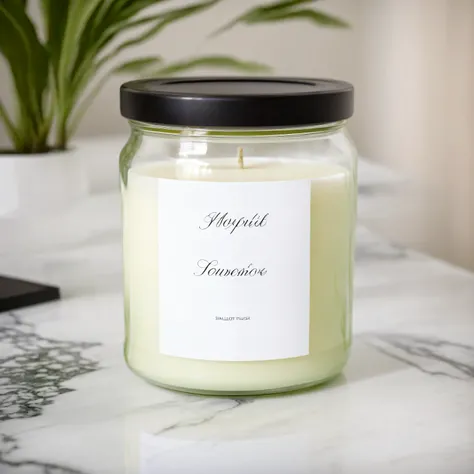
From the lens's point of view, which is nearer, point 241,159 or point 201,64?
point 241,159

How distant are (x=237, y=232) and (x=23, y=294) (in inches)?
11.4

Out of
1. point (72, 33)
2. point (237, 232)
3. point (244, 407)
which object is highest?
point (72, 33)

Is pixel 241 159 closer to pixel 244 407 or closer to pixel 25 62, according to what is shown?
pixel 244 407

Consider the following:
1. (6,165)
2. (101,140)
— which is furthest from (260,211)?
(101,140)

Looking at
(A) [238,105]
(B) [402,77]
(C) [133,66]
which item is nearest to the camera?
(A) [238,105]

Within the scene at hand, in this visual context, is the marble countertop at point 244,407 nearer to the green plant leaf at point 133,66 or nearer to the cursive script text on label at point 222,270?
the cursive script text on label at point 222,270

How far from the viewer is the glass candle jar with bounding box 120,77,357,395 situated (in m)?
0.47

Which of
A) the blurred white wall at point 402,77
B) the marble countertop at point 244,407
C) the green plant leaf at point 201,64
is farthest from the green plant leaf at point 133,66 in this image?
the blurred white wall at point 402,77

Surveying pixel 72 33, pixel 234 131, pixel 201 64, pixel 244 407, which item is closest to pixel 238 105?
pixel 234 131

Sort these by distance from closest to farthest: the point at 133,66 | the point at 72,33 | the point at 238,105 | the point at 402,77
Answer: the point at 238,105, the point at 72,33, the point at 133,66, the point at 402,77

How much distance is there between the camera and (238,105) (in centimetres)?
45

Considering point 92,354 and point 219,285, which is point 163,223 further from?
point 92,354

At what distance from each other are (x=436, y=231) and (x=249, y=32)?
0.53 meters

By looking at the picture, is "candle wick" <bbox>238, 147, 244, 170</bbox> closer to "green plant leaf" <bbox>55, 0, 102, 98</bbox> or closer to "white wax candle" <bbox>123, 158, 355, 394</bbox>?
"white wax candle" <bbox>123, 158, 355, 394</bbox>
